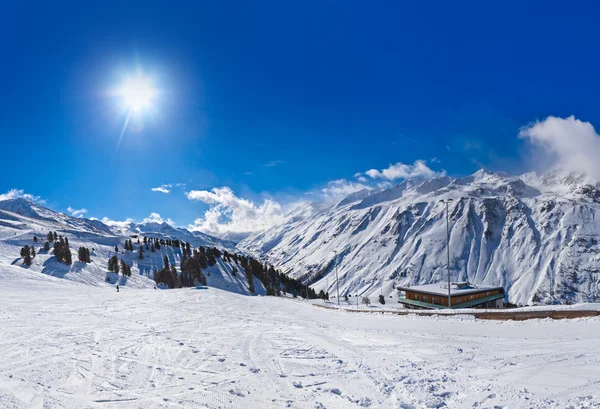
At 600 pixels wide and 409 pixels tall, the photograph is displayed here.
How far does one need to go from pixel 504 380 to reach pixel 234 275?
110 m

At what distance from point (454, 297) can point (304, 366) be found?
5604 cm

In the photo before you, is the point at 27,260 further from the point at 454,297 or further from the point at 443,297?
the point at 454,297

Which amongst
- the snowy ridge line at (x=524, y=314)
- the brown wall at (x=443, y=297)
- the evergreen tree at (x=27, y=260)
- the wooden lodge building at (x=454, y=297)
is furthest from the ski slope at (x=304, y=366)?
the evergreen tree at (x=27, y=260)

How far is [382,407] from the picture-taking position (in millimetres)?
7547

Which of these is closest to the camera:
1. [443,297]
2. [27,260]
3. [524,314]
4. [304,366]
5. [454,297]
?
[304,366]

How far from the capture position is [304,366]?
1057cm

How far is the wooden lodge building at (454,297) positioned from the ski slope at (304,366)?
149 ft

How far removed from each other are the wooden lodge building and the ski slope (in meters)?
45.4

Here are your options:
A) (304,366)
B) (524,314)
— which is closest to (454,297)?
(524,314)

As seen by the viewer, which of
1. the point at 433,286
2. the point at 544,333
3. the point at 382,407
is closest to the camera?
the point at 382,407

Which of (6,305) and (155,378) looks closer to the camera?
(155,378)

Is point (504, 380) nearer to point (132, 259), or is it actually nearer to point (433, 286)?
point (433, 286)

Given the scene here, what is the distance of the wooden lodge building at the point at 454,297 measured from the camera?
5909cm

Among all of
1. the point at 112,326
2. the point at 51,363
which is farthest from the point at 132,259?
the point at 51,363
